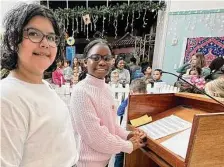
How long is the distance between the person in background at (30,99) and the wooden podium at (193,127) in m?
0.48

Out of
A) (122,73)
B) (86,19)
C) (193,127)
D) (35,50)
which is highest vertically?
→ (86,19)

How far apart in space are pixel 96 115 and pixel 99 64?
0.27 metres

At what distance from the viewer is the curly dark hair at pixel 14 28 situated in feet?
2.27

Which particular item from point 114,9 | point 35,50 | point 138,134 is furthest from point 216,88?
point 114,9

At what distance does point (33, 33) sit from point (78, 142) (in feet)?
2.10

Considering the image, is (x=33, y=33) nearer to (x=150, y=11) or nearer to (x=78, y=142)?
(x=78, y=142)

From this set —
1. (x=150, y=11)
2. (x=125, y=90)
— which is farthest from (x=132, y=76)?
(x=150, y=11)

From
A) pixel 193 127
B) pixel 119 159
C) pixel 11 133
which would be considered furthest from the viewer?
pixel 119 159

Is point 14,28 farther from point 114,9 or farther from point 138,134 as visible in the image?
point 114,9

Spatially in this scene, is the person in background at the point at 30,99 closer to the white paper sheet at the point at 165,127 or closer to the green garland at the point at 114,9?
the white paper sheet at the point at 165,127

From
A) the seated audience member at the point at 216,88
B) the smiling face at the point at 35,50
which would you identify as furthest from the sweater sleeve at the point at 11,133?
the seated audience member at the point at 216,88

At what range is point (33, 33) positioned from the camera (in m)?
0.70

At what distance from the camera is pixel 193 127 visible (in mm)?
838

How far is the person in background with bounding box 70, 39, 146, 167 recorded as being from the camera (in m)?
1.06
